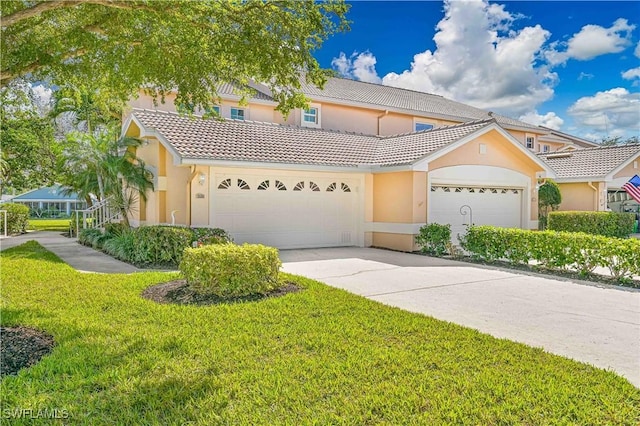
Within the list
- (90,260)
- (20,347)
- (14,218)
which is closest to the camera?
(20,347)

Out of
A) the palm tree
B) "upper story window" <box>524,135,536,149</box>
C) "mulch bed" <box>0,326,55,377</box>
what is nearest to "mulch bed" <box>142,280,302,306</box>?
"mulch bed" <box>0,326,55,377</box>

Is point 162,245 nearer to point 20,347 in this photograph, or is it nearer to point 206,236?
point 206,236

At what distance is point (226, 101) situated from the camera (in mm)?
20422

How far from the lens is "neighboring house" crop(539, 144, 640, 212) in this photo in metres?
20.7

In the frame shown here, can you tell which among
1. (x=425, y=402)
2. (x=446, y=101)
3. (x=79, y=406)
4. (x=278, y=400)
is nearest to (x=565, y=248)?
(x=425, y=402)

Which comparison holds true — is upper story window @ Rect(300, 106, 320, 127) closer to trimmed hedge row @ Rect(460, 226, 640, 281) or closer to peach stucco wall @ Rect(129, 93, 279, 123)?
peach stucco wall @ Rect(129, 93, 279, 123)

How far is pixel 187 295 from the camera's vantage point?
7.48 meters

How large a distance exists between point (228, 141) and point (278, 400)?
11.5 m

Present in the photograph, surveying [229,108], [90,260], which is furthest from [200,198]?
[229,108]

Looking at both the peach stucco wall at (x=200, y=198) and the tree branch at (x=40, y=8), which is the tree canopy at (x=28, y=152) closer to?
the peach stucco wall at (x=200, y=198)

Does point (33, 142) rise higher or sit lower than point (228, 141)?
higher

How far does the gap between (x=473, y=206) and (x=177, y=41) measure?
12484mm

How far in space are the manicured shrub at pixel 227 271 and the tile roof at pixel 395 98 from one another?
613 inches

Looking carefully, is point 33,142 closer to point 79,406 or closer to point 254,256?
point 254,256
